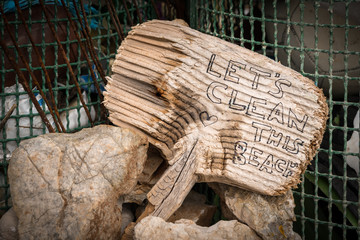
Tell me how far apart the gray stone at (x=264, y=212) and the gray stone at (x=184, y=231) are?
6 centimetres

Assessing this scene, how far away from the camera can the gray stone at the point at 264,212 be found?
68.9 inches

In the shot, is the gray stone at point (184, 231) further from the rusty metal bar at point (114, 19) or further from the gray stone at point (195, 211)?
the rusty metal bar at point (114, 19)

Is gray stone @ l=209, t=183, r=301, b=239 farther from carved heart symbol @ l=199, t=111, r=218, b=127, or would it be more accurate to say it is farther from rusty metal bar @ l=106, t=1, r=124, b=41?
rusty metal bar @ l=106, t=1, r=124, b=41

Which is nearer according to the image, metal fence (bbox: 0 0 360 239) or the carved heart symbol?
the carved heart symbol

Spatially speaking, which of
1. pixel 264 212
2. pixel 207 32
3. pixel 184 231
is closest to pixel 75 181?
pixel 184 231

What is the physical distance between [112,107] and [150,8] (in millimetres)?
891

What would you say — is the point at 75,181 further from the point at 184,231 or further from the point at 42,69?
the point at 42,69

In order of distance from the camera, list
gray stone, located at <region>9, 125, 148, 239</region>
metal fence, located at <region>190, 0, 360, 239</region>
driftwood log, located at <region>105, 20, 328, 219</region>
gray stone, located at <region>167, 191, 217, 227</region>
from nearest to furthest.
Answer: gray stone, located at <region>9, 125, 148, 239</region> → driftwood log, located at <region>105, 20, 328, 219</region> → metal fence, located at <region>190, 0, 360, 239</region> → gray stone, located at <region>167, 191, 217, 227</region>

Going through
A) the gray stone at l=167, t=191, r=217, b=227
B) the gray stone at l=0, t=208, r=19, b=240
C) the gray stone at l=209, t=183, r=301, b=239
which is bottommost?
the gray stone at l=167, t=191, r=217, b=227

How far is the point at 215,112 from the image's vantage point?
1758mm

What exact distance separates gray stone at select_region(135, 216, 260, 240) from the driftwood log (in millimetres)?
111

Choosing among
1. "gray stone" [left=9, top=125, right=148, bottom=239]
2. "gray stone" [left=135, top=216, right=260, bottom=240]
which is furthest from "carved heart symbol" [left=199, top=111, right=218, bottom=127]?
"gray stone" [left=135, top=216, right=260, bottom=240]

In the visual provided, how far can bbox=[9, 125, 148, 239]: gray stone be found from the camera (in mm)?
1577

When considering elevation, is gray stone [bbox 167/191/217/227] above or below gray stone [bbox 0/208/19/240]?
below
